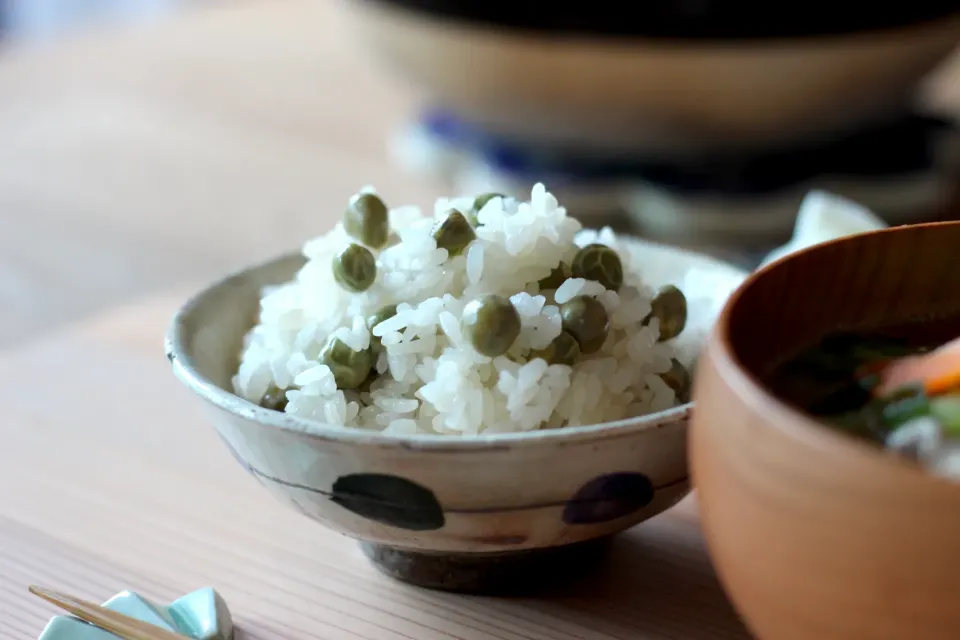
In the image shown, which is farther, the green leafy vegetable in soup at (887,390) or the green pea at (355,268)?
the green pea at (355,268)

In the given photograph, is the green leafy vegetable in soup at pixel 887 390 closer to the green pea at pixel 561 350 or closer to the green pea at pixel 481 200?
the green pea at pixel 561 350

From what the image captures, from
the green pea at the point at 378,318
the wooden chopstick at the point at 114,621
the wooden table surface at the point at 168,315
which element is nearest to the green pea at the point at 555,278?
the green pea at the point at 378,318

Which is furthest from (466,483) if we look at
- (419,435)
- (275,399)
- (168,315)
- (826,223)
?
(168,315)

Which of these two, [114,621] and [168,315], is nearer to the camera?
[114,621]

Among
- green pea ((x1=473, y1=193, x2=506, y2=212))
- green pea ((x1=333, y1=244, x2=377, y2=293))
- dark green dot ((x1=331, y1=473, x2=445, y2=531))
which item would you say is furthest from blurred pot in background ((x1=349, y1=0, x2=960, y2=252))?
dark green dot ((x1=331, y1=473, x2=445, y2=531))

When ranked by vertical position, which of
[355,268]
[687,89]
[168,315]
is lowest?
[168,315]

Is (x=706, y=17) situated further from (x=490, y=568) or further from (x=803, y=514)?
(x=803, y=514)

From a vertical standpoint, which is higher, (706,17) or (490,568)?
(706,17)
